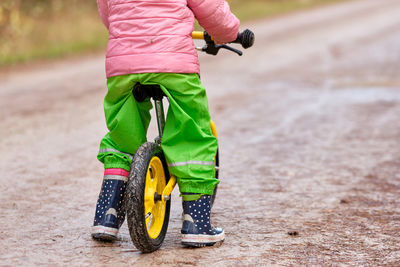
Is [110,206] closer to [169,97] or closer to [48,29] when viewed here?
[169,97]

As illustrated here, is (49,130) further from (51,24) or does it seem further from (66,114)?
(51,24)

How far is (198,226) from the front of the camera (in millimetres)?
3955

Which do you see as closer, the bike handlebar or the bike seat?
the bike seat

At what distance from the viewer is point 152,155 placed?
3822mm

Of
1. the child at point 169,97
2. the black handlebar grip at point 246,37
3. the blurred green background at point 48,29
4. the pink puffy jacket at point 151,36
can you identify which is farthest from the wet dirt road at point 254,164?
the blurred green background at point 48,29

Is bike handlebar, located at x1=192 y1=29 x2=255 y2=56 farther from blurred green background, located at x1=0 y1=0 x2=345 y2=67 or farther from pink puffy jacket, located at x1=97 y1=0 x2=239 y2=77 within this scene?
blurred green background, located at x1=0 y1=0 x2=345 y2=67

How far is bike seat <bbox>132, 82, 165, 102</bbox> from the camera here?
386 centimetres

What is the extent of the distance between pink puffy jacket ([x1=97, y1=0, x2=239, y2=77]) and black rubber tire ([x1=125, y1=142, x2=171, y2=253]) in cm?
44

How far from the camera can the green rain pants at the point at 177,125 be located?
384cm

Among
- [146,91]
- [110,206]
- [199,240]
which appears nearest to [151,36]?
[146,91]

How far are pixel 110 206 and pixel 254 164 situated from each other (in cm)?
252

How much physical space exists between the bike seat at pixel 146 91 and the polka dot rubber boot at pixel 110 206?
440 millimetres

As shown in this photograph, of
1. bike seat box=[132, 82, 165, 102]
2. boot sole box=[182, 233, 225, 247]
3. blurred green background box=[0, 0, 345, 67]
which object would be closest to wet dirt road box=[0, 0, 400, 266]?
boot sole box=[182, 233, 225, 247]

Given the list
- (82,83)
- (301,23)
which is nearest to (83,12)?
(301,23)
